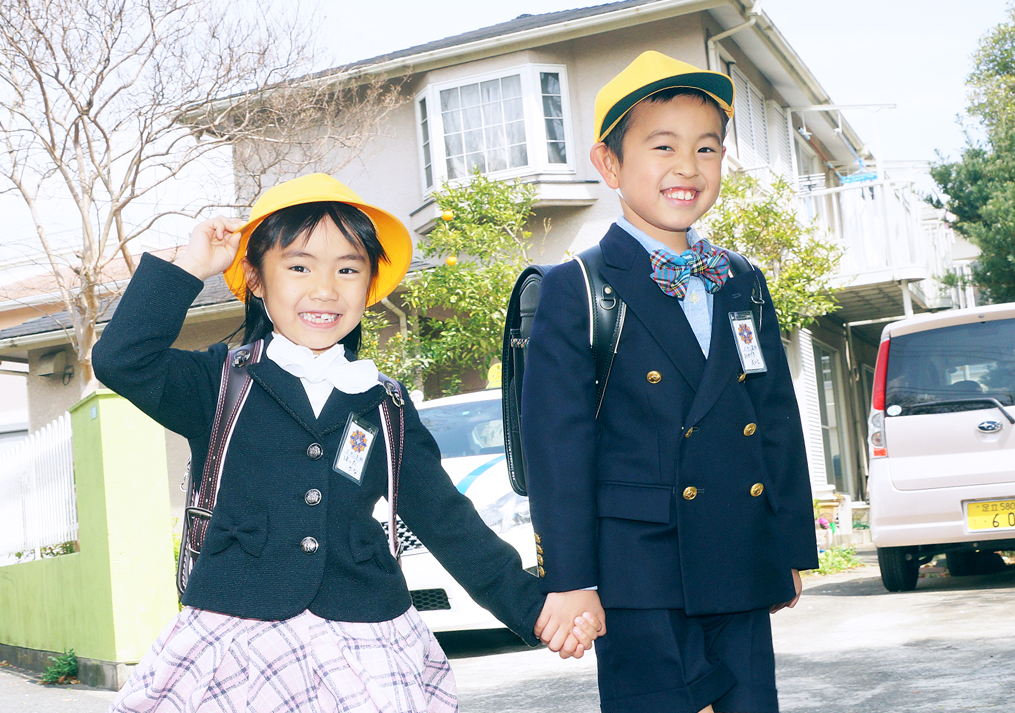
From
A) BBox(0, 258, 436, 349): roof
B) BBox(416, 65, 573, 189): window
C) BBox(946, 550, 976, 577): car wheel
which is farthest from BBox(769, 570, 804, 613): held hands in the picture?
BBox(416, 65, 573, 189): window

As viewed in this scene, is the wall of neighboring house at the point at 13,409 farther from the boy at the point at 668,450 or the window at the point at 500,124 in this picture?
the boy at the point at 668,450

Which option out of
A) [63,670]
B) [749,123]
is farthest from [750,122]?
[63,670]

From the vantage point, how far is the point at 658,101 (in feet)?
8.87

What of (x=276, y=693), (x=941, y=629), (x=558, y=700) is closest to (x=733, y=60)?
(x=941, y=629)

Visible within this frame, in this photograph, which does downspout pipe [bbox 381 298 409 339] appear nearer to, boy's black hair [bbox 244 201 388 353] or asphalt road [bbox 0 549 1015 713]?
asphalt road [bbox 0 549 1015 713]

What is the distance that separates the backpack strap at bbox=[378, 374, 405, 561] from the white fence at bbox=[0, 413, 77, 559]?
5351 millimetres

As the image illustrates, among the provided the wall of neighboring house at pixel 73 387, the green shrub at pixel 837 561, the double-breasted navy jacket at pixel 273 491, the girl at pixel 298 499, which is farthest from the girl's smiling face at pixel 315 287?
the wall of neighboring house at pixel 73 387

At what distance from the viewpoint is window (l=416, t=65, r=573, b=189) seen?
14617mm

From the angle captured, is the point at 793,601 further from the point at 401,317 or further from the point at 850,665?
Answer: the point at 401,317

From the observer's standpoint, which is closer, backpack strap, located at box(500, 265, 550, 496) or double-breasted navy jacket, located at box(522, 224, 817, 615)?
double-breasted navy jacket, located at box(522, 224, 817, 615)

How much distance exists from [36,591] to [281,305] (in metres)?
6.41

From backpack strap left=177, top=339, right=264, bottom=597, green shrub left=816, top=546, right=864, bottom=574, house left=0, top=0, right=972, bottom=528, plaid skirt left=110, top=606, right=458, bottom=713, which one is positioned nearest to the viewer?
plaid skirt left=110, top=606, right=458, bottom=713

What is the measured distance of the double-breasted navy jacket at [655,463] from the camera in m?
2.41

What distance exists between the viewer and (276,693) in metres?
2.21
